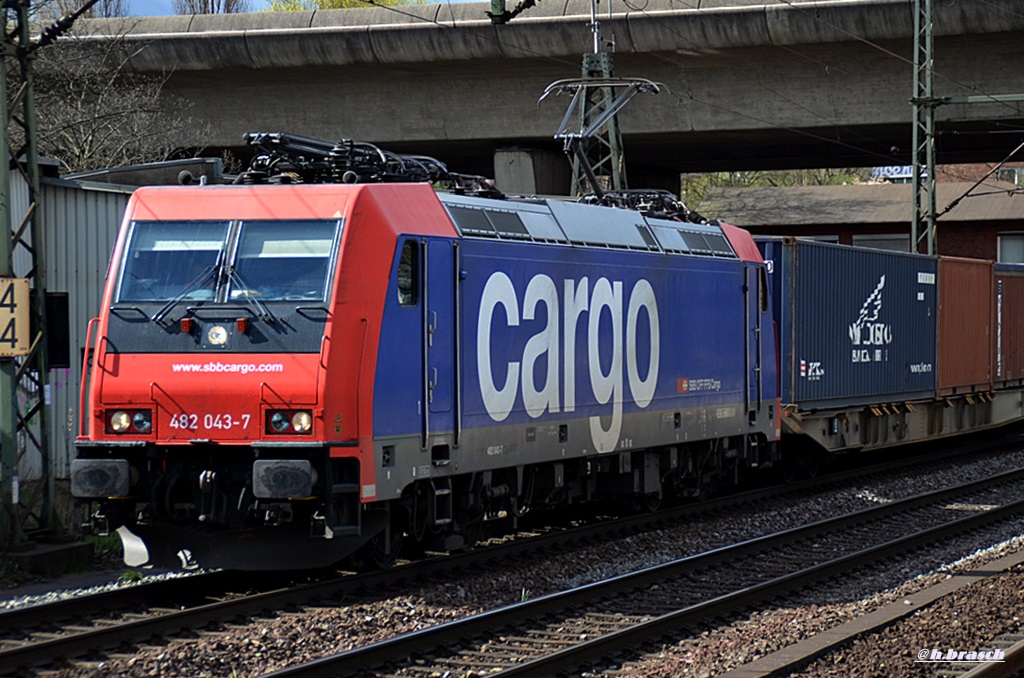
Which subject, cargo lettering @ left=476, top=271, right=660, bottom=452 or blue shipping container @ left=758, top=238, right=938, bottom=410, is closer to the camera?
cargo lettering @ left=476, top=271, right=660, bottom=452

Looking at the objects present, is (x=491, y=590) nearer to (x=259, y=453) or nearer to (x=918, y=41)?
(x=259, y=453)

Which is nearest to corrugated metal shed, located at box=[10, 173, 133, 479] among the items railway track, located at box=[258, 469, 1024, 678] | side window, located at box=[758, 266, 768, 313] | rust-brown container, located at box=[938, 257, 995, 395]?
railway track, located at box=[258, 469, 1024, 678]

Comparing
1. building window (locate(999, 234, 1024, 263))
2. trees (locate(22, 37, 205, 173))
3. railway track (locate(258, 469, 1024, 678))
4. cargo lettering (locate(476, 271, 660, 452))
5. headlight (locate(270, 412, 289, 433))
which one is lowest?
railway track (locate(258, 469, 1024, 678))

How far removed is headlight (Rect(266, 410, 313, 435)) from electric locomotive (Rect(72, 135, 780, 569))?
11 millimetres

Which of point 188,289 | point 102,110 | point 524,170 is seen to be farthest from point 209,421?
point 524,170

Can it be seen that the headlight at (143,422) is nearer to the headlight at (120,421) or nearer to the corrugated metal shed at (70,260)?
the headlight at (120,421)

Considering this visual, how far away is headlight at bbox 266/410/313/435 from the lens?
34.9 ft

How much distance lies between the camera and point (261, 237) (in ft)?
37.1

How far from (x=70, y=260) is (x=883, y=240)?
3906 cm

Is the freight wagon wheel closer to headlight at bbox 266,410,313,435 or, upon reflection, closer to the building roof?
headlight at bbox 266,410,313,435

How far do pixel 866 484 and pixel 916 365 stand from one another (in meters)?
4.25

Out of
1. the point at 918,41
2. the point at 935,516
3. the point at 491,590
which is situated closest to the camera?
the point at 491,590

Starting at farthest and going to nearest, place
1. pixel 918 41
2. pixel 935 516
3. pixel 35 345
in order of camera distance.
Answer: pixel 918 41 < pixel 935 516 < pixel 35 345

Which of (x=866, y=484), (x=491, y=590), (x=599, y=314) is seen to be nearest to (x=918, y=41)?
(x=866, y=484)
